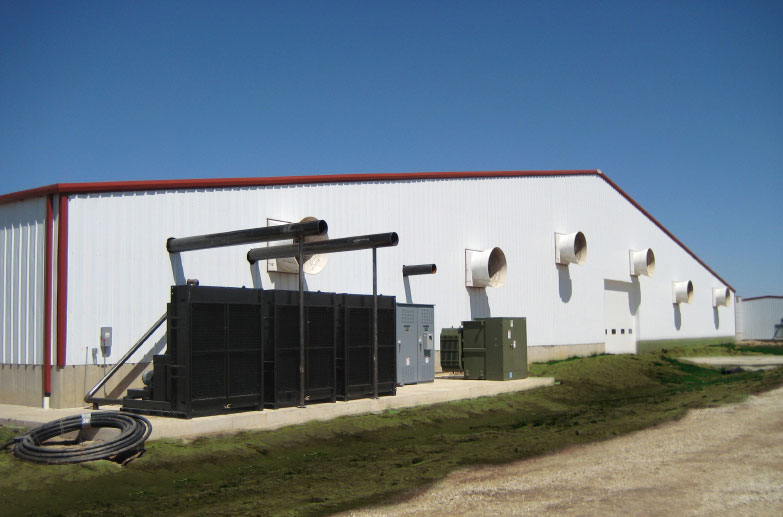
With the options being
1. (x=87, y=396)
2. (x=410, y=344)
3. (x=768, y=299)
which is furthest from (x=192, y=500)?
(x=768, y=299)

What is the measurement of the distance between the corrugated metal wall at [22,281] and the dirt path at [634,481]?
31.2ft

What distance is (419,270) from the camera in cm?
2197

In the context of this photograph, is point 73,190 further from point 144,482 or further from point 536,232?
point 536,232

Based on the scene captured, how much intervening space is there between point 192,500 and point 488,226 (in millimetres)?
19161

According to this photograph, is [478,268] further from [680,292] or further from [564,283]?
[680,292]

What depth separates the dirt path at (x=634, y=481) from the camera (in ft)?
24.7

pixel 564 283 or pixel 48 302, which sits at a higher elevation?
pixel 564 283

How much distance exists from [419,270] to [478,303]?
4402 millimetres

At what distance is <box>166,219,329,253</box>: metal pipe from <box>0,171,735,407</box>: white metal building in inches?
25.4

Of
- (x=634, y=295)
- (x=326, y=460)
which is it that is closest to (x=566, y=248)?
(x=634, y=295)

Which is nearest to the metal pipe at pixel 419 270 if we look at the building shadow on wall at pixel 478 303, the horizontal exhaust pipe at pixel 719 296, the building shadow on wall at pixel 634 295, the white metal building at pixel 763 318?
the building shadow on wall at pixel 478 303

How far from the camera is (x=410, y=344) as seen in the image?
19953 millimetres

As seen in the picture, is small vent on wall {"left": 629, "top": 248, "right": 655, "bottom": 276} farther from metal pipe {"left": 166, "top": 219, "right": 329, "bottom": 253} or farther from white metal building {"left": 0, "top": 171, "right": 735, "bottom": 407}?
metal pipe {"left": 166, "top": 219, "right": 329, "bottom": 253}

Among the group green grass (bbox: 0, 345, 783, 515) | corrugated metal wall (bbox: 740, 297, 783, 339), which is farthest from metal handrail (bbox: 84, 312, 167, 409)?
corrugated metal wall (bbox: 740, 297, 783, 339)
